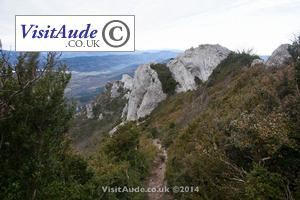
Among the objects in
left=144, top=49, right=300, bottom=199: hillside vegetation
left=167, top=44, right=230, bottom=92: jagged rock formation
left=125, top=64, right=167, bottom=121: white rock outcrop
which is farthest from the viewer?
left=167, top=44, right=230, bottom=92: jagged rock formation

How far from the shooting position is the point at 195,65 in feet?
199

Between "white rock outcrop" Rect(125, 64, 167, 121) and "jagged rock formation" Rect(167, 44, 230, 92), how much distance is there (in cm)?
299

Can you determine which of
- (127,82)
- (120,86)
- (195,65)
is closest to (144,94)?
(195,65)

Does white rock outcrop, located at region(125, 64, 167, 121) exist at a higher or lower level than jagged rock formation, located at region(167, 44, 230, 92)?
lower

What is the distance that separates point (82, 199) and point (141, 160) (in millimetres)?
13131

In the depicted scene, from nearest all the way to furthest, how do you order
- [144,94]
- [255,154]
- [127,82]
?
[255,154]
[144,94]
[127,82]

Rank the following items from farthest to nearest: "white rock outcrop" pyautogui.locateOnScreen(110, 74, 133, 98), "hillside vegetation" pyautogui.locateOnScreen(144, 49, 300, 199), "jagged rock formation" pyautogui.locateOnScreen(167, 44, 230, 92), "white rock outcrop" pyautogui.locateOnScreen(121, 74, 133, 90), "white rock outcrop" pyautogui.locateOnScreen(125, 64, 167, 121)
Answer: "white rock outcrop" pyautogui.locateOnScreen(110, 74, 133, 98)
"white rock outcrop" pyautogui.locateOnScreen(121, 74, 133, 90)
"jagged rock formation" pyautogui.locateOnScreen(167, 44, 230, 92)
"white rock outcrop" pyautogui.locateOnScreen(125, 64, 167, 121)
"hillside vegetation" pyautogui.locateOnScreen(144, 49, 300, 199)

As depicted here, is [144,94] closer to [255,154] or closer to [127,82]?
[127,82]

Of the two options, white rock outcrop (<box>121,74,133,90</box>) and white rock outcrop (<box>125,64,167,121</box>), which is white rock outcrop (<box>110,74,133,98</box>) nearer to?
white rock outcrop (<box>121,74,133,90</box>)

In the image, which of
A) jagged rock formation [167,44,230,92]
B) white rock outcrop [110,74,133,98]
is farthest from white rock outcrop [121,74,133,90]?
jagged rock formation [167,44,230,92]

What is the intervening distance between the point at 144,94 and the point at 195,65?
8.98 metres

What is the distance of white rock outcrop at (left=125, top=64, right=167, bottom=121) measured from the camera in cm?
5716

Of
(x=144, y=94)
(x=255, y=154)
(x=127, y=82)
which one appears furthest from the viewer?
(x=127, y=82)

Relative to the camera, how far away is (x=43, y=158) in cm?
1102
